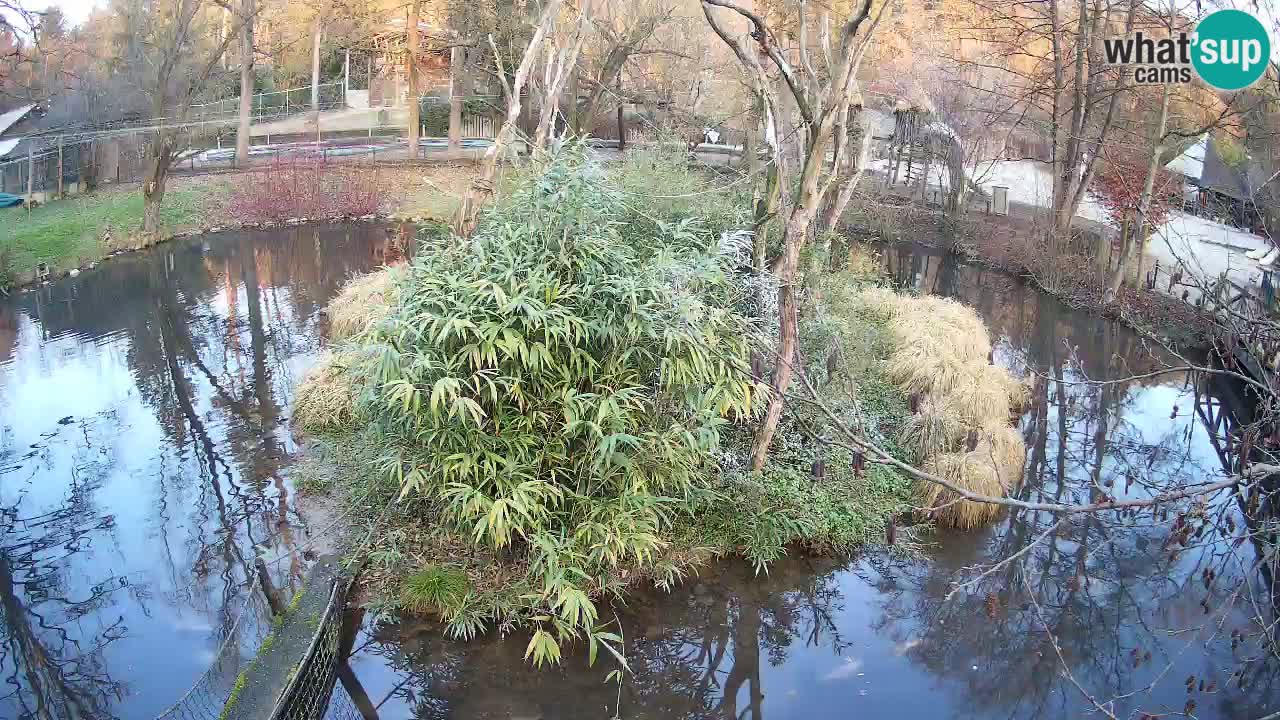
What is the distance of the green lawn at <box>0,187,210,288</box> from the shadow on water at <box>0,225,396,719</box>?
66 centimetres

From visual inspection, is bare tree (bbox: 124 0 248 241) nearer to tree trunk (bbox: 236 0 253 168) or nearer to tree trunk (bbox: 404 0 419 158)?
tree trunk (bbox: 236 0 253 168)

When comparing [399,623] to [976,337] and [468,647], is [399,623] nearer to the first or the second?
[468,647]

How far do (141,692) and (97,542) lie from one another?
7.10 ft

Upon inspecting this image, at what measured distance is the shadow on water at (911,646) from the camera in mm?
6043

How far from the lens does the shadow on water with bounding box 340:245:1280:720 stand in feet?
19.8

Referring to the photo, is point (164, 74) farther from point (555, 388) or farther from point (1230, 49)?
point (1230, 49)

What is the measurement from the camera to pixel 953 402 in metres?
9.51

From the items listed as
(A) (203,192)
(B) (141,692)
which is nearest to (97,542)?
(B) (141,692)

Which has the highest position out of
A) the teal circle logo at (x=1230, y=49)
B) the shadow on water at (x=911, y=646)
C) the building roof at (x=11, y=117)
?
the teal circle logo at (x=1230, y=49)

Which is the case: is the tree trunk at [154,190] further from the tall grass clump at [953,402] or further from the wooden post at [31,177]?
the tall grass clump at [953,402]

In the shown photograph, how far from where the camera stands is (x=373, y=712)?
5.89 m

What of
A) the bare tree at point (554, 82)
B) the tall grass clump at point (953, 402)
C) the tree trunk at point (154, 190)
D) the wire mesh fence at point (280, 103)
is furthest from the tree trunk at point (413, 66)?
the tall grass clump at point (953, 402)

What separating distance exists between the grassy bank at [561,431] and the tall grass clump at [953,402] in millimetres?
137

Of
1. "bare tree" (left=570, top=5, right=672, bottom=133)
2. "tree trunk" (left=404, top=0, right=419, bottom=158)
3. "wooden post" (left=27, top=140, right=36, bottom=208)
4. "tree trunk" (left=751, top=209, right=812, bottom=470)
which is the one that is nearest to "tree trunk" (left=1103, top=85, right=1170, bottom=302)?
"tree trunk" (left=751, top=209, right=812, bottom=470)
